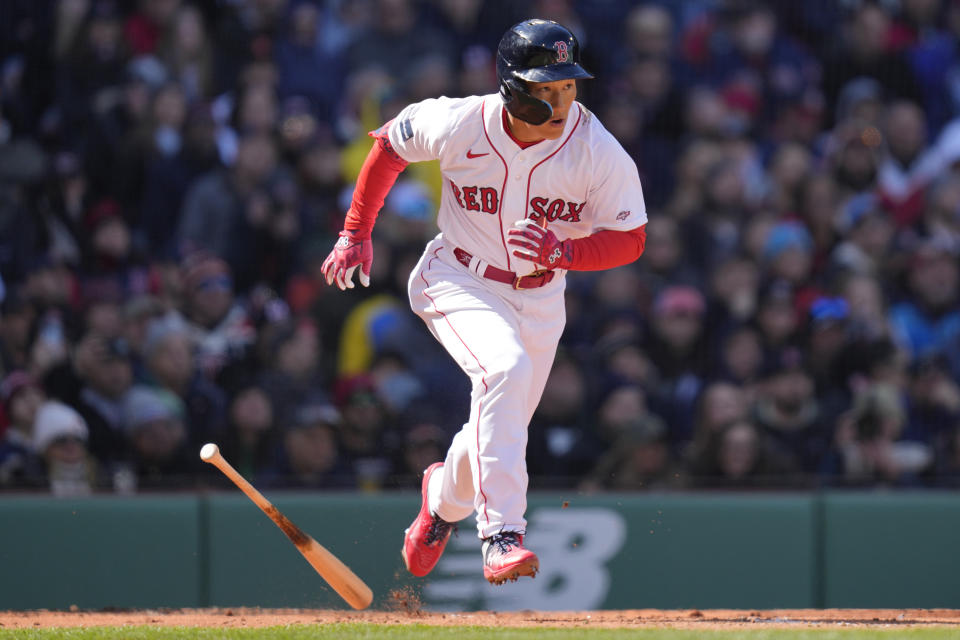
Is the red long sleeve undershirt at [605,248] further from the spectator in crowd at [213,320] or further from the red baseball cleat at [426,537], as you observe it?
the spectator in crowd at [213,320]

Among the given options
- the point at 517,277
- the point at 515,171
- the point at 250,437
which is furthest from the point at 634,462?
the point at 515,171

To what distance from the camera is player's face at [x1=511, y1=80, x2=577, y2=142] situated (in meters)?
4.14

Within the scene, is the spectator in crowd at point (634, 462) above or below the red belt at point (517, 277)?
below

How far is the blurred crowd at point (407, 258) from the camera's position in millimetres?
6543

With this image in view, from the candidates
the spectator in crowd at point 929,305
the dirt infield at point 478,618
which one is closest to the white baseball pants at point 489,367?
the dirt infield at point 478,618

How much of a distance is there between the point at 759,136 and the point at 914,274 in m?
1.39

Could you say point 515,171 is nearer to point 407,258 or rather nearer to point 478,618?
point 478,618

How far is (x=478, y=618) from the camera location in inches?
204

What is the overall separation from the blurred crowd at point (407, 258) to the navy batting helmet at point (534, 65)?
8.52ft

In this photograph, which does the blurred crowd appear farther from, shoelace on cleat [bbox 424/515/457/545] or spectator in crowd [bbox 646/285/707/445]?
shoelace on cleat [bbox 424/515/457/545]

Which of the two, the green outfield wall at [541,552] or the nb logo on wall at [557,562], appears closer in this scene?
the green outfield wall at [541,552]

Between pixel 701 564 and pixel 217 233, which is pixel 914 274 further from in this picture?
pixel 217 233

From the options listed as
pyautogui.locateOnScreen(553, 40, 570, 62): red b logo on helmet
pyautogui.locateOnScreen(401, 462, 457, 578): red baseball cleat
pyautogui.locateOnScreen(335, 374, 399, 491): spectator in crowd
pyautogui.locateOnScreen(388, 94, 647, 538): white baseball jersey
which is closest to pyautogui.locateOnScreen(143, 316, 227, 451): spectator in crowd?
pyautogui.locateOnScreen(335, 374, 399, 491): spectator in crowd

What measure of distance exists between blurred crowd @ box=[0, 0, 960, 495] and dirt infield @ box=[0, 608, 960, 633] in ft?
2.41
